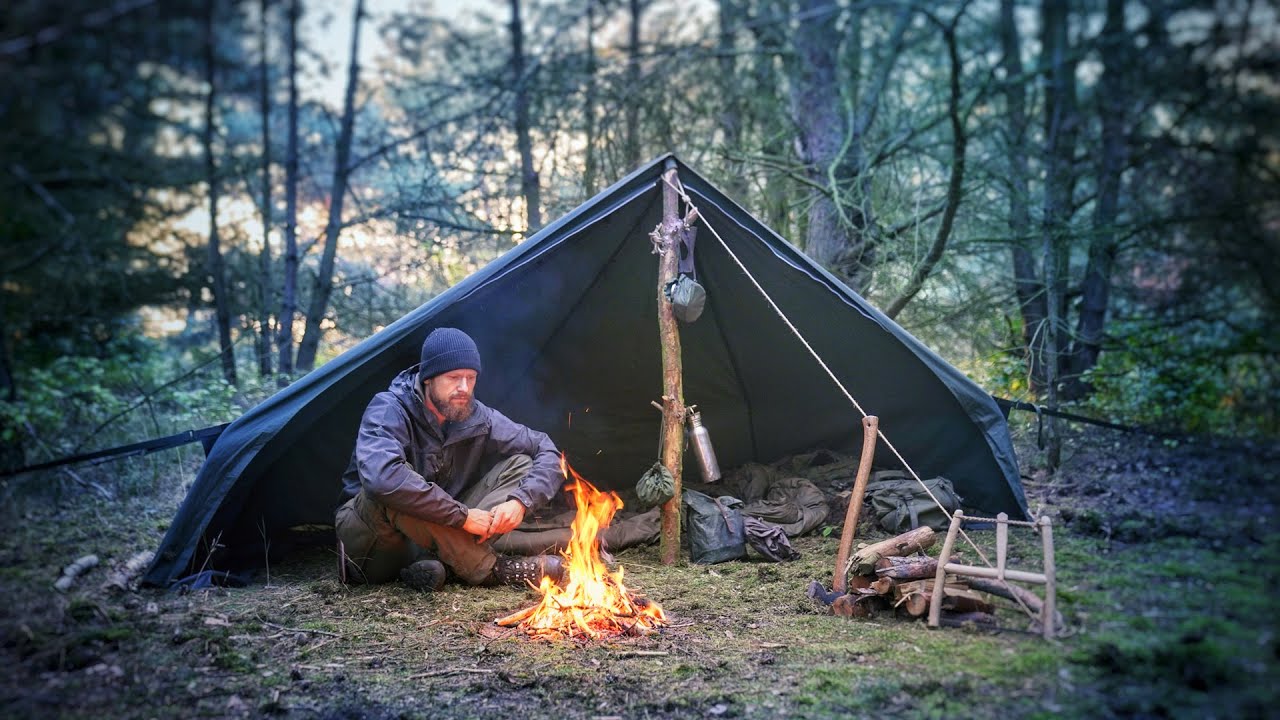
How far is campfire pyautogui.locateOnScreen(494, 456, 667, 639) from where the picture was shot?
3176 millimetres

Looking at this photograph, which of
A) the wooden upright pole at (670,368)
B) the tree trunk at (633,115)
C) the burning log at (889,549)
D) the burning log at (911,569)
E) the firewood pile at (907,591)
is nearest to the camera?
the firewood pile at (907,591)

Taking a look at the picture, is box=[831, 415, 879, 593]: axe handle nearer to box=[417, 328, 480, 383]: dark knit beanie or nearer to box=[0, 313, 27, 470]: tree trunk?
box=[417, 328, 480, 383]: dark knit beanie

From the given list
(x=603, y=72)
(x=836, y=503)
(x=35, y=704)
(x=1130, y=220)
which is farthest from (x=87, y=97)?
(x=603, y=72)

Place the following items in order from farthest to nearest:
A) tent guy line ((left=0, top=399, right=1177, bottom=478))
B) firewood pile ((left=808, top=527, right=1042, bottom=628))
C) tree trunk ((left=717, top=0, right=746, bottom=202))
Result: tree trunk ((left=717, top=0, right=746, bottom=202))
firewood pile ((left=808, top=527, right=1042, bottom=628))
tent guy line ((left=0, top=399, right=1177, bottom=478))

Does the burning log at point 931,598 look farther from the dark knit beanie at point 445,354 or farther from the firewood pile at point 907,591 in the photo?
the dark knit beanie at point 445,354

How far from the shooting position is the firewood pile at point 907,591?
2.91 m

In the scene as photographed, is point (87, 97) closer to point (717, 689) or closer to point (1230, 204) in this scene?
point (717, 689)

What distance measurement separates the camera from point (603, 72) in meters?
7.96

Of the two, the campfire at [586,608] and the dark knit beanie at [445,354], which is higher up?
the dark knit beanie at [445,354]

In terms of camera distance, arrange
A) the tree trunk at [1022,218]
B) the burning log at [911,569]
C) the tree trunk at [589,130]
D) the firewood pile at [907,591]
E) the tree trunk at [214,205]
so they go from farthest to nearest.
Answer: the tree trunk at [589,130] < the tree trunk at [1022,218] < the burning log at [911,569] < the firewood pile at [907,591] < the tree trunk at [214,205]

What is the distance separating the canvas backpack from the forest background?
0.92m

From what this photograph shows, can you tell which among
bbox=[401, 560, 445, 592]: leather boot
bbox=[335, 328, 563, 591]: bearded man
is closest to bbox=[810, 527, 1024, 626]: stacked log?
bbox=[335, 328, 563, 591]: bearded man

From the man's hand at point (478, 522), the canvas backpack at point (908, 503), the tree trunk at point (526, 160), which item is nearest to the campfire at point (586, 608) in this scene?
the man's hand at point (478, 522)

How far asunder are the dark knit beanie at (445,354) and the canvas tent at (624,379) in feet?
0.70
